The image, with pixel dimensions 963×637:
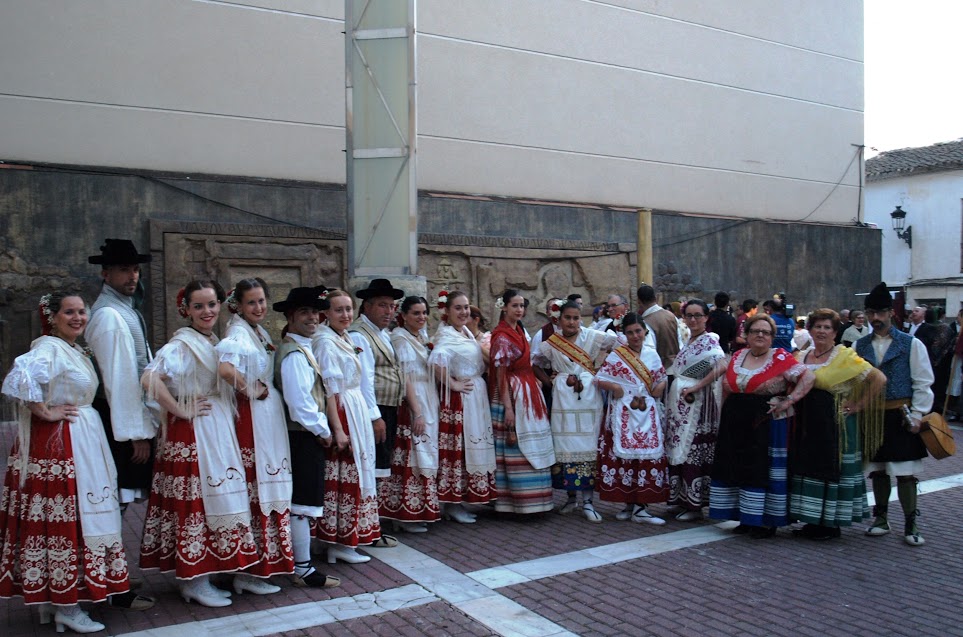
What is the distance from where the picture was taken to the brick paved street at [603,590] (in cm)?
468

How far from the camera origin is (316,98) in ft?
41.7

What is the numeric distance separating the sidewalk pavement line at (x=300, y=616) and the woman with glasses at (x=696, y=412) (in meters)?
2.65

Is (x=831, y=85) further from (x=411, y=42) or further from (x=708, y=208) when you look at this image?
(x=411, y=42)

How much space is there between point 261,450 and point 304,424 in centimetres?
29

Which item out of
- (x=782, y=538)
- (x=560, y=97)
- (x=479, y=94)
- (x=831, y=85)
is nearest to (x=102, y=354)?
(x=782, y=538)

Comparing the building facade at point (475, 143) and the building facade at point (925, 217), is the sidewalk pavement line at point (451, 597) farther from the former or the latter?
the building facade at point (925, 217)

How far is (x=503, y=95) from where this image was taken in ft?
47.3

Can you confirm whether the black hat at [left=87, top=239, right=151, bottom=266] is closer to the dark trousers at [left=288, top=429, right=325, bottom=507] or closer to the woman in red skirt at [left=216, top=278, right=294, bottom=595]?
the woman in red skirt at [left=216, top=278, right=294, bottom=595]

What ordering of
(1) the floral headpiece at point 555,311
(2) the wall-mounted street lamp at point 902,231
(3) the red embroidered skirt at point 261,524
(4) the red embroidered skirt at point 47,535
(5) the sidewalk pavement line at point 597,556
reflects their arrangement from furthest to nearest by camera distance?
(2) the wall-mounted street lamp at point 902,231
(1) the floral headpiece at point 555,311
(5) the sidewalk pavement line at point 597,556
(3) the red embroidered skirt at point 261,524
(4) the red embroidered skirt at point 47,535

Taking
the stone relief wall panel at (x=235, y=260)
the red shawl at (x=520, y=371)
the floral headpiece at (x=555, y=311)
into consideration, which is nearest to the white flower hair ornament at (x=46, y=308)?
the red shawl at (x=520, y=371)

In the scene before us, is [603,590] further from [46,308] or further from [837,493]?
[46,308]

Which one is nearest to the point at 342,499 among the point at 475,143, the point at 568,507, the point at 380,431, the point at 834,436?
the point at 380,431

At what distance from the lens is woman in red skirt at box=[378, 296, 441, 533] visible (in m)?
6.59

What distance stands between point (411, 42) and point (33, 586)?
600 centimetres
